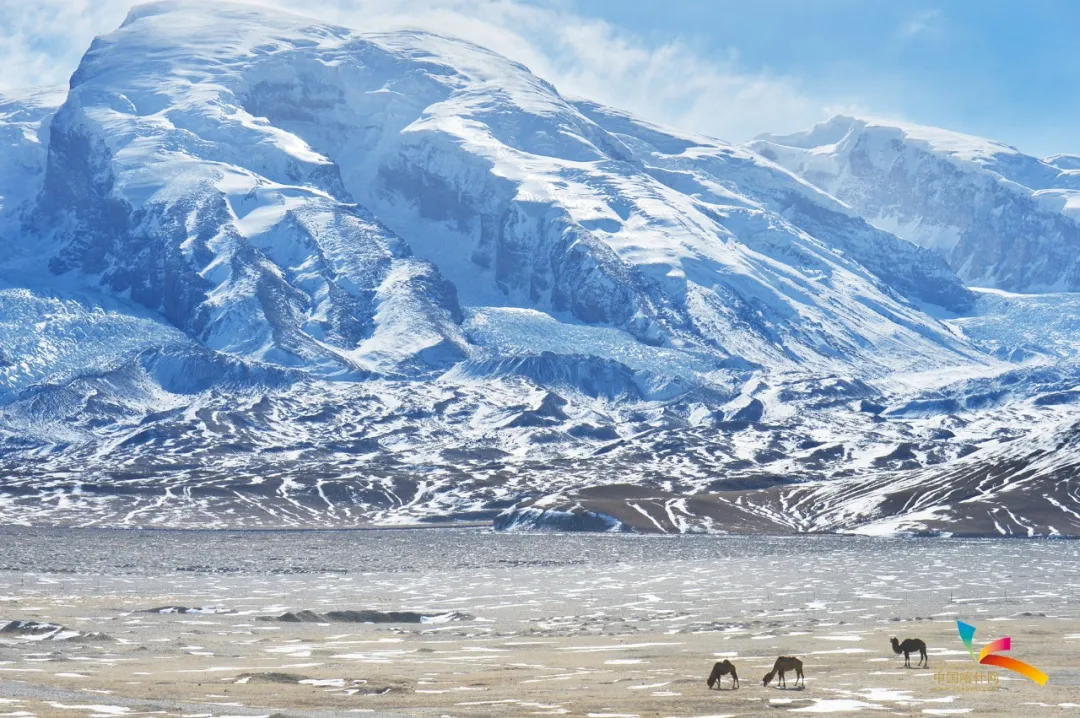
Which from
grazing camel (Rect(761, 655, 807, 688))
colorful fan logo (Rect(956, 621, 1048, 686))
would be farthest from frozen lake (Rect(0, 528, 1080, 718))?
colorful fan logo (Rect(956, 621, 1048, 686))

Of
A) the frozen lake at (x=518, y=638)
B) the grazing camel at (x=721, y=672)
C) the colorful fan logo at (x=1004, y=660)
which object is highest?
the colorful fan logo at (x=1004, y=660)

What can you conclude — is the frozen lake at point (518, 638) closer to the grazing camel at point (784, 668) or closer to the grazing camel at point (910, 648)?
the grazing camel at point (784, 668)

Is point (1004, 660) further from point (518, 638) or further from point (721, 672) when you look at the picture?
point (518, 638)

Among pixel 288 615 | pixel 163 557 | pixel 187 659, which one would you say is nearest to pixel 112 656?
pixel 187 659

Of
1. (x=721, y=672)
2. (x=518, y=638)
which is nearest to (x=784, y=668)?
(x=721, y=672)

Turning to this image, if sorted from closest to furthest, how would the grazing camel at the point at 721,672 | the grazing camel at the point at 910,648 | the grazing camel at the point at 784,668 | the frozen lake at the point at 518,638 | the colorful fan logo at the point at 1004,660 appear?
the colorful fan logo at the point at 1004,660
the frozen lake at the point at 518,638
the grazing camel at the point at 784,668
the grazing camel at the point at 721,672
the grazing camel at the point at 910,648

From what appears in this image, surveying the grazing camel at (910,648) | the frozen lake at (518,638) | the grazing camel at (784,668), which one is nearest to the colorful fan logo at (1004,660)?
the frozen lake at (518,638)

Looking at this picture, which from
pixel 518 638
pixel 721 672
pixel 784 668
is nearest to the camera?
pixel 784 668

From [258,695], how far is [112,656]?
18.7m

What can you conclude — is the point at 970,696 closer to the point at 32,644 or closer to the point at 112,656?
the point at 112,656

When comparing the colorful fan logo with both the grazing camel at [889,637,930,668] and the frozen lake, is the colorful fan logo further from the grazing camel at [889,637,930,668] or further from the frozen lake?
the grazing camel at [889,637,930,668]

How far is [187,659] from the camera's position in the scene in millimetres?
73000

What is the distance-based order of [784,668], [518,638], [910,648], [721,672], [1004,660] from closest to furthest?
[1004,660] → [784,668] → [721,672] → [910,648] → [518,638]

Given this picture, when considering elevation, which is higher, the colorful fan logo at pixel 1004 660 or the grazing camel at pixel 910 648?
the colorful fan logo at pixel 1004 660
